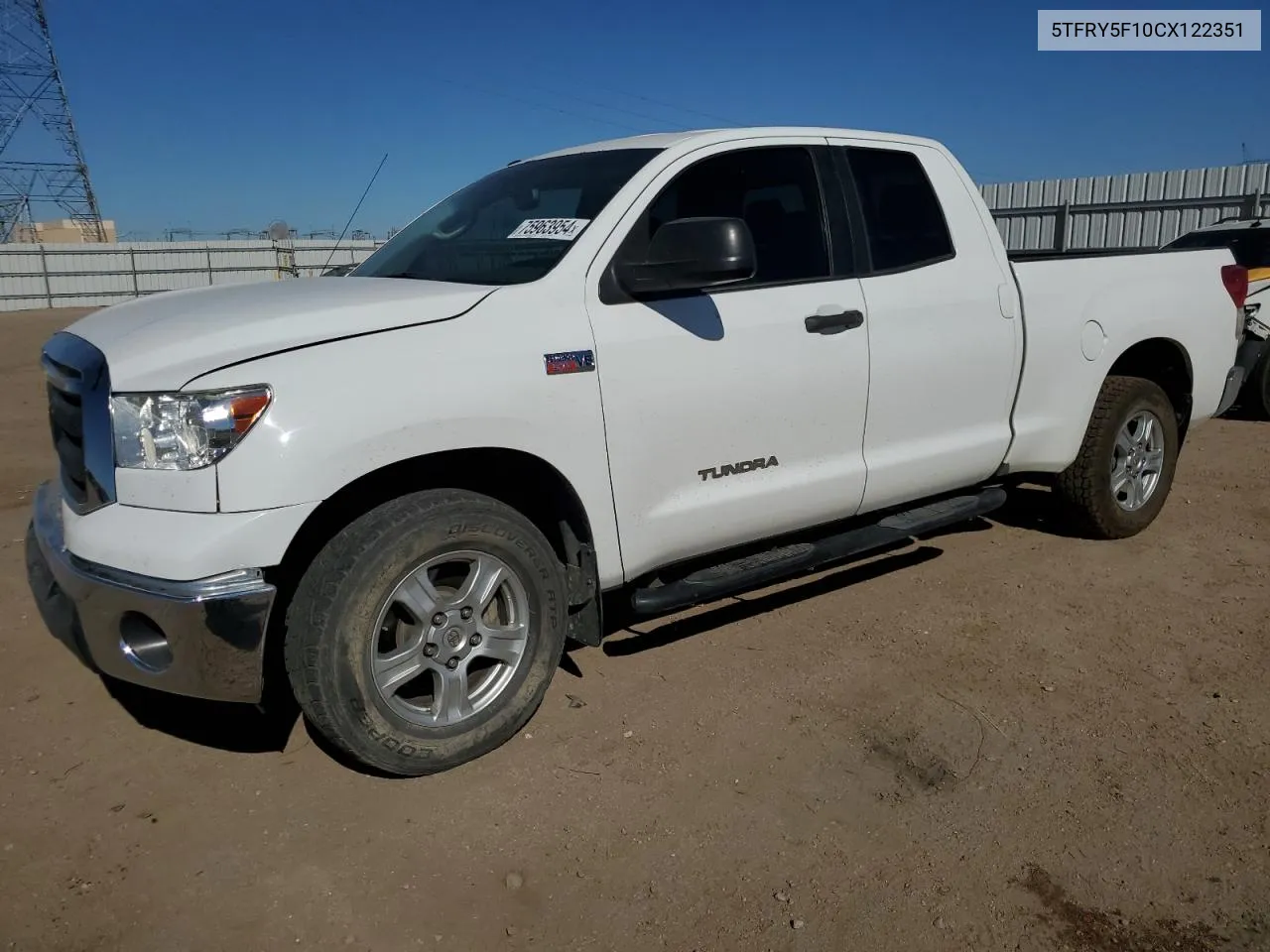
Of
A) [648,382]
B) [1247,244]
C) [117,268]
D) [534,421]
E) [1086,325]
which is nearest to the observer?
[534,421]

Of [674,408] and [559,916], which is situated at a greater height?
[674,408]

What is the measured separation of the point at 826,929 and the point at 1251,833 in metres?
1.31

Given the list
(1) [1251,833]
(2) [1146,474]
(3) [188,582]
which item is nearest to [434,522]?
(3) [188,582]

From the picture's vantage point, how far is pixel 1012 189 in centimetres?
2064

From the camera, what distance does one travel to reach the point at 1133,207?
16.4 m

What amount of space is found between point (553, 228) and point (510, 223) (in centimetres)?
35

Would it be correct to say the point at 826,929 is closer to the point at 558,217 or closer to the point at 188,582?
the point at 188,582

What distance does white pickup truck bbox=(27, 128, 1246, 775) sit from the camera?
2.68m

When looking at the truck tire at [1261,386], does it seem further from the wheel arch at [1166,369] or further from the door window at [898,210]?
the door window at [898,210]

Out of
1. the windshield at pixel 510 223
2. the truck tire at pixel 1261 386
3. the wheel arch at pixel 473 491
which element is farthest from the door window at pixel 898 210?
the truck tire at pixel 1261 386

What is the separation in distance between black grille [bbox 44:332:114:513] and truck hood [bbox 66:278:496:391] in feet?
0.20

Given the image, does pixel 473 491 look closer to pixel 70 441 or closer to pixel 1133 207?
pixel 70 441

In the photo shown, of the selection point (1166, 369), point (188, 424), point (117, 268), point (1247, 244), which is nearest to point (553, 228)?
point (188, 424)

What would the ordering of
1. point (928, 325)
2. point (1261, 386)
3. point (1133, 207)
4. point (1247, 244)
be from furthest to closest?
point (1133, 207) → point (1247, 244) → point (1261, 386) → point (928, 325)
